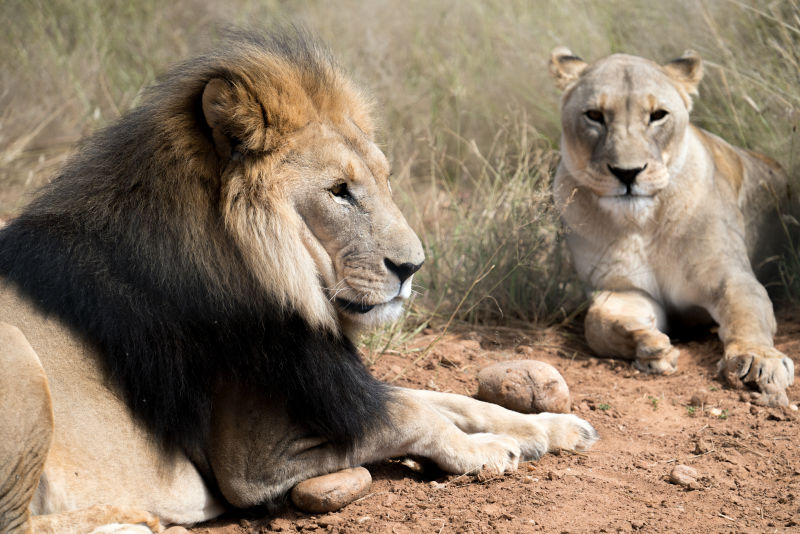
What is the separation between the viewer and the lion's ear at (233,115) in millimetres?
2793

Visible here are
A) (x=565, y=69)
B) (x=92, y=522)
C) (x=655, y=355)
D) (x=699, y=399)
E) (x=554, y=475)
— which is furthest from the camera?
(x=565, y=69)

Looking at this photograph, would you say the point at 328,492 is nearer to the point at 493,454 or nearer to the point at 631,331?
the point at 493,454

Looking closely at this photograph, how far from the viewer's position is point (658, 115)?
4.84 m

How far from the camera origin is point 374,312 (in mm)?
3061

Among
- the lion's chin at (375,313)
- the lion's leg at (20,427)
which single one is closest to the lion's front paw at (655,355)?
the lion's chin at (375,313)

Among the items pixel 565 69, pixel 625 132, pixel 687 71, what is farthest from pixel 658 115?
pixel 565 69

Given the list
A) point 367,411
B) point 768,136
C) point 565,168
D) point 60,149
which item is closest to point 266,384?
point 367,411

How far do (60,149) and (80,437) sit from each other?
541 centimetres

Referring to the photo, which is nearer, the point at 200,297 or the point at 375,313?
the point at 200,297

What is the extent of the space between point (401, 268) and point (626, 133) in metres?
2.23

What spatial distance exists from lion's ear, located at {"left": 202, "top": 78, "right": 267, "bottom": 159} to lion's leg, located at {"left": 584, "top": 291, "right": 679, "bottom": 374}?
2.52 m

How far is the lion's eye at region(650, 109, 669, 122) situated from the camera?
4832 millimetres

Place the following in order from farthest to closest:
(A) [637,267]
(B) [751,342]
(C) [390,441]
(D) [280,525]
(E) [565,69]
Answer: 1. (E) [565,69]
2. (A) [637,267]
3. (B) [751,342]
4. (C) [390,441]
5. (D) [280,525]

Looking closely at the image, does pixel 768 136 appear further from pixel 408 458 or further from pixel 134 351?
pixel 134 351
